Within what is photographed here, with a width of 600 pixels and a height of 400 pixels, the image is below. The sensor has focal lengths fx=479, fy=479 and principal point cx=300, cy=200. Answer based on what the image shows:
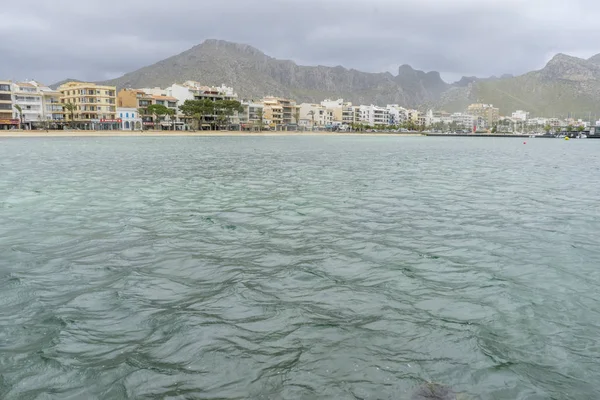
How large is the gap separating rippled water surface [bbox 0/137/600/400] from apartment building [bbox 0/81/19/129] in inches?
5117

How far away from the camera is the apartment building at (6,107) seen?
129 m

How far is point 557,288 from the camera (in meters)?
→ 11.0

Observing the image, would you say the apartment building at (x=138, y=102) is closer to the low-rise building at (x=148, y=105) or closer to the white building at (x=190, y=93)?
the low-rise building at (x=148, y=105)

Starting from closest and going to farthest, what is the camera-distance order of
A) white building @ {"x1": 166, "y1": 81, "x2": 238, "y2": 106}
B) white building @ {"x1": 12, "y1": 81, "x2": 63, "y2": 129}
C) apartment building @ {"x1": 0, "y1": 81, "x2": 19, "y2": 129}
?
apartment building @ {"x1": 0, "y1": 81, "x2": 19, "y2": 129}
white building @ {"x1": 12, "y1": 81, "x2": 63, "y2": 129}
white building @ {"x1": 166, "y1": 81, "x2": 238, "y2": 106}

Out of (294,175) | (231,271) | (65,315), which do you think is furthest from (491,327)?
(294,175)

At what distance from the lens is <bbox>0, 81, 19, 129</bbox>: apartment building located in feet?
424

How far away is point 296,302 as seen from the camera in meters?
9.75

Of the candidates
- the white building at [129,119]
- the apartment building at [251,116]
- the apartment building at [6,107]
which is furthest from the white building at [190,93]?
the apartment building at [6,107]

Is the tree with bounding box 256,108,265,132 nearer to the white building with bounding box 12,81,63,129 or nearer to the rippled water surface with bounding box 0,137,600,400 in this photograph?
the white building with bounding box 12,81,63,129

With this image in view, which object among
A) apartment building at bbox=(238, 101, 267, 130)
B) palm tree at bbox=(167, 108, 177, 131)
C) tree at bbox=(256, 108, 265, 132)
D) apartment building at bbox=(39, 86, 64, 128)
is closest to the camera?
apartment building at bbox=(39, 86, 64, 128)

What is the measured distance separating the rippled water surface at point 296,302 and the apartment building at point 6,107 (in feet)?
426

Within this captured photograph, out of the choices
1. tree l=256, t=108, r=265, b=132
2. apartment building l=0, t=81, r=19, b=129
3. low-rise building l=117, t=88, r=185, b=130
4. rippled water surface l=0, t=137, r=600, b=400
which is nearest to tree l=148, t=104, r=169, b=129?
low-rise building l=117, t=88, r=185, b=130

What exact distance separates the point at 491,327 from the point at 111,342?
21.8 ft

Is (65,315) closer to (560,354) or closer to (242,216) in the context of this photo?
(560,354)
